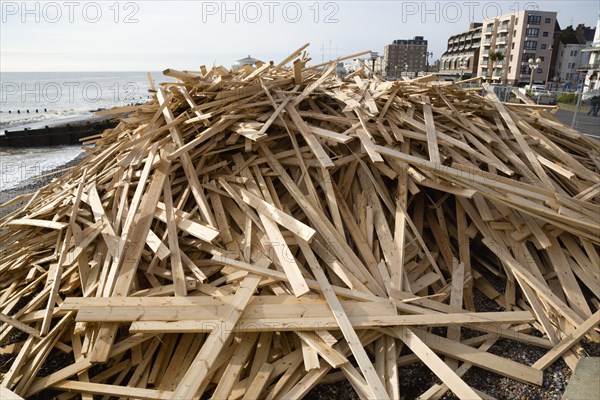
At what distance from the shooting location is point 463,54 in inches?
2972

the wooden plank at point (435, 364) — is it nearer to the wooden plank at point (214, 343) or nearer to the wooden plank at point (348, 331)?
the wooden plank at point (348, 331)

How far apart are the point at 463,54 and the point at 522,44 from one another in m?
15.7

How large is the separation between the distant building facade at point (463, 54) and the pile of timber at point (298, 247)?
223 ft

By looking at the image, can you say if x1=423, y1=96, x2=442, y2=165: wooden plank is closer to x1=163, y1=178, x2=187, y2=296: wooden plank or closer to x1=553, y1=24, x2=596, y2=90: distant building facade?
x1=163, y1=178, x2=187, y2=296: wooden plank

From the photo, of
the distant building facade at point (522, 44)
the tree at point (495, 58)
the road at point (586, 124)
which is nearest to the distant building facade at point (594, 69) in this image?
the distant building facade at point (522, 44)

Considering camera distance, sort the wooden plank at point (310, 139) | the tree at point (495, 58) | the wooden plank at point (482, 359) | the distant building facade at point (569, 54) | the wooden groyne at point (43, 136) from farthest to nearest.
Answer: the distant building facade at point (569, 54) → the tree at point (495, 58) → the wooden groyne at point (43, 136) → the wooden plank at point (310, 139) → the wooden plank at point (482, 359)

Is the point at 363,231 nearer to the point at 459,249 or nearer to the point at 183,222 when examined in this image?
the point at 459,249

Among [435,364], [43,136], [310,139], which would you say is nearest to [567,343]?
[435,364]

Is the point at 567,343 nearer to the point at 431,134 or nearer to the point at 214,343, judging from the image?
the point at 431,134

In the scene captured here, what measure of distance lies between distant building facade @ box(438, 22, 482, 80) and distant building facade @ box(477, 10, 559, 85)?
19.7 feet

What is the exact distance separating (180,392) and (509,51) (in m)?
73.3

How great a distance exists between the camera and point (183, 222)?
181 inches

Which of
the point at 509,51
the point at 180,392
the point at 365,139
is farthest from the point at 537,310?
the point at 509,51

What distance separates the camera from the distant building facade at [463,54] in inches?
2840
